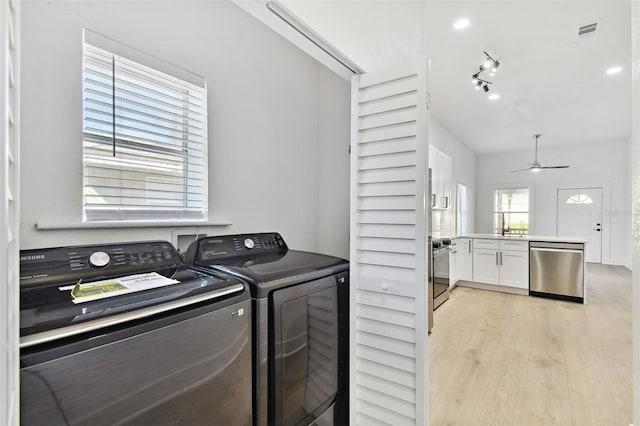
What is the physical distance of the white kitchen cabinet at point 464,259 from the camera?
205 inches

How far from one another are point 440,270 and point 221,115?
3.36m

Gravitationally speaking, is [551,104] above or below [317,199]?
above

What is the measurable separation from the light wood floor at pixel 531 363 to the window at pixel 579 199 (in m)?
3.92

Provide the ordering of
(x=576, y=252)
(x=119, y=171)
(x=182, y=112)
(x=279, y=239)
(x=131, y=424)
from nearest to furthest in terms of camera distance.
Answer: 1. (x=131, y=424)
2. (x=119, y=171)
3. (x=182, y=112)
4. (x=279, y=239)
5. (x=576, y=252)

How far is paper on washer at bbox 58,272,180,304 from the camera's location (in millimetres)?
931

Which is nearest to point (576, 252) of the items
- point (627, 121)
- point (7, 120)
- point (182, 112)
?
point (627, 121)

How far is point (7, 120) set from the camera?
1.50 ft


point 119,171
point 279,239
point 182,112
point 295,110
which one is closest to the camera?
point 119,171

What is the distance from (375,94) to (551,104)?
4563mm

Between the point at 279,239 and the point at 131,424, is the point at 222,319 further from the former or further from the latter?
the point at 279,239

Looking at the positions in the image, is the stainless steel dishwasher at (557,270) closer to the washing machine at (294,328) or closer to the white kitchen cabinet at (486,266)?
the white kitchen cabinet at (486,266)

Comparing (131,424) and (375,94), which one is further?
(375,94)

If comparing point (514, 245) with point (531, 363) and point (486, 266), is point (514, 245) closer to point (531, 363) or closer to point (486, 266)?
point (486, 266)

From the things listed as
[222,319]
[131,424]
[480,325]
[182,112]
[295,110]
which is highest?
[295,110]
